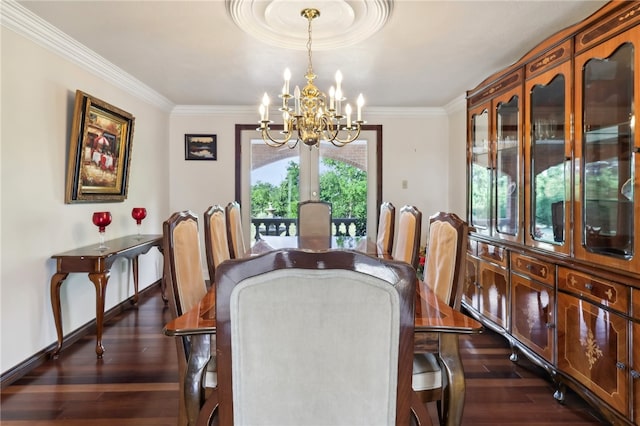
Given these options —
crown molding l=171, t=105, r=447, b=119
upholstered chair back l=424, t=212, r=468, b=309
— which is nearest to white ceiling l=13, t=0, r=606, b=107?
crown molding l=171, t=105, r=447, b=119

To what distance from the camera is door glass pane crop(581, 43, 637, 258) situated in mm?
1762

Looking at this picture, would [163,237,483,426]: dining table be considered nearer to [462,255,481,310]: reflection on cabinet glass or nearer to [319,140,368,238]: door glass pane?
[462,255,481,310]: reflection on cabinet glass

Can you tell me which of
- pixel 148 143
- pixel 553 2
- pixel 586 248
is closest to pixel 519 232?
pixel 586 248

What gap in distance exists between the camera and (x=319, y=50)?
2873 mm

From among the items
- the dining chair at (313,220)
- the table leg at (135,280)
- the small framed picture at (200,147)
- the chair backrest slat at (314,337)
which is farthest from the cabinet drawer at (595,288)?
the small framed picture at (200,147)

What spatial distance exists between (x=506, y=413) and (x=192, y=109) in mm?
4471

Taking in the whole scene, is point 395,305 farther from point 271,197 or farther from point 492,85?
point 271,197

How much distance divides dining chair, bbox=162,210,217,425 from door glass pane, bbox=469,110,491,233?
2.34 m

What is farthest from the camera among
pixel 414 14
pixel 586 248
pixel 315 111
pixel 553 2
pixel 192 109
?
pixel 192 109

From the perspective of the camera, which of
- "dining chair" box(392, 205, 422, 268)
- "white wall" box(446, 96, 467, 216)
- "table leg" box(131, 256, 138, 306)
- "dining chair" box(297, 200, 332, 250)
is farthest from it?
"white wall" box(446, 96, 467, 216)

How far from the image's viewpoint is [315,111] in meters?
2.56

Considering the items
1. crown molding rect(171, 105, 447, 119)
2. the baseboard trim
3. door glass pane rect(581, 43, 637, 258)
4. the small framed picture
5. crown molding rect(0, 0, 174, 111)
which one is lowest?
the baseboard trim

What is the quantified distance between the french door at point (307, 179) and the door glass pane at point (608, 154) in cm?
301

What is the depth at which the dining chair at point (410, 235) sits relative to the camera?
254cm
